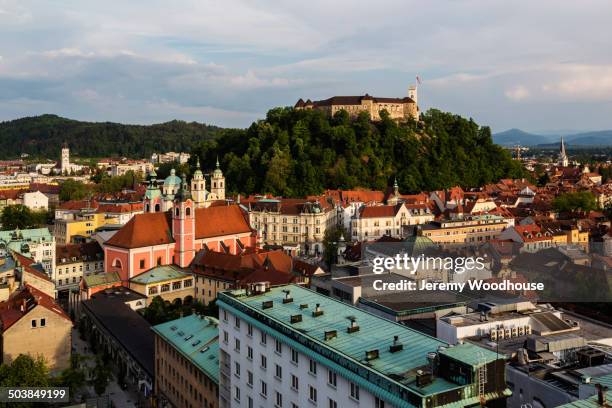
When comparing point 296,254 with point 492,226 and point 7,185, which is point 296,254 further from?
point 7,185

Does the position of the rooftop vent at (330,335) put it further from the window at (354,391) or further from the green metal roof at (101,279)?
the green metal roof at (101,279)

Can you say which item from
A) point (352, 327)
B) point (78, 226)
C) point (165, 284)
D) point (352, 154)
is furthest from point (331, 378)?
point (352, 154)

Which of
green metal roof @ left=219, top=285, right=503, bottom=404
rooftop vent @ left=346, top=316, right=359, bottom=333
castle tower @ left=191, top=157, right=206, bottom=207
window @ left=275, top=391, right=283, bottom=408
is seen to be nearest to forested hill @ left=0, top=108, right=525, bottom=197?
castle tower @ left=191, top=157, right=206, bottom=207

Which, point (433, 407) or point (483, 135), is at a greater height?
point (483, 135)

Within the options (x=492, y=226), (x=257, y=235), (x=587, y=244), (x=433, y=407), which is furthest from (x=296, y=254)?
(x=433, y=407)

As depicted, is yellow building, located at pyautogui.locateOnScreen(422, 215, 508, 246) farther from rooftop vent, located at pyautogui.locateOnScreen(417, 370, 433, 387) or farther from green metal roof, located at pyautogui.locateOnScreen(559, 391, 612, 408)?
green metal roof, located at pyautogui.locateOnScreen(559, 391, 612, 408)

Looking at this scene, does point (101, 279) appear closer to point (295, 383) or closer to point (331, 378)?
point (295, 383)
